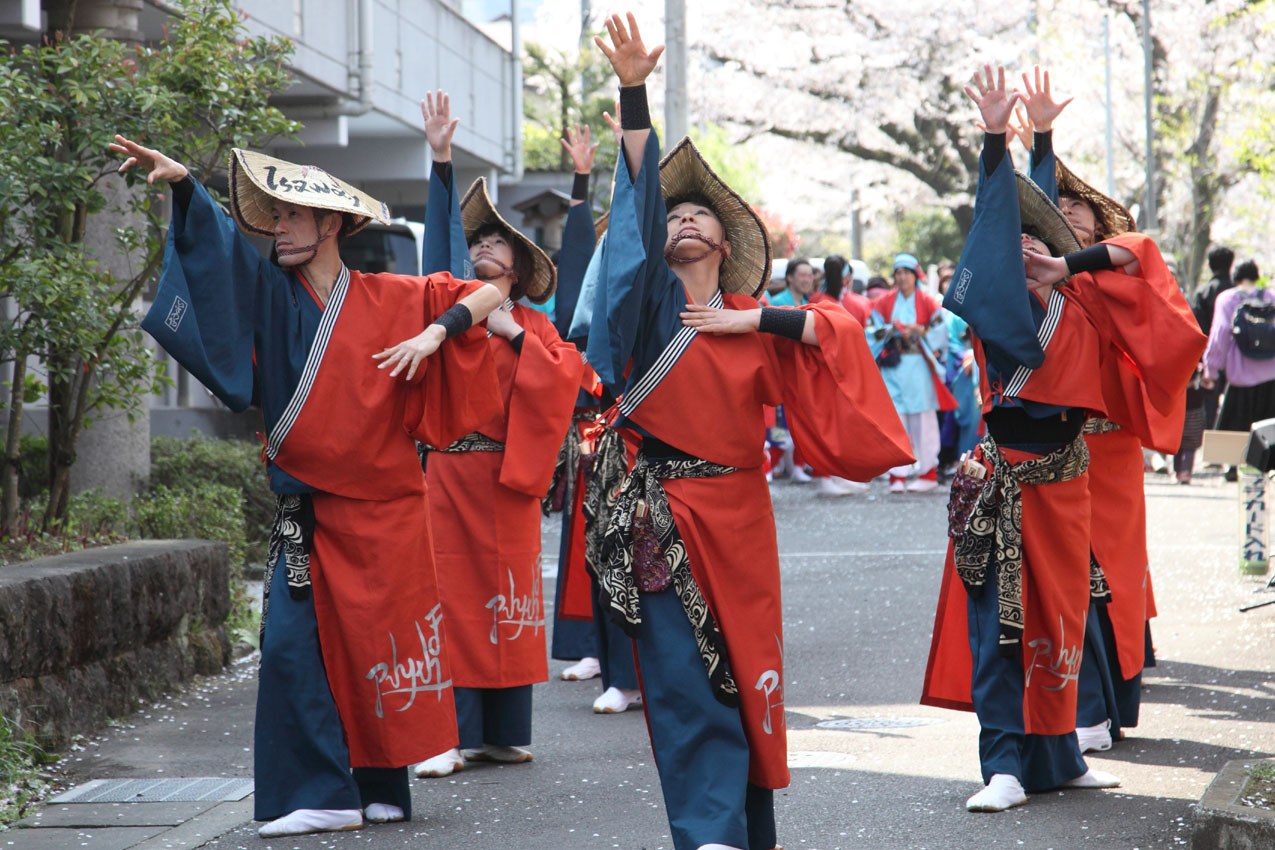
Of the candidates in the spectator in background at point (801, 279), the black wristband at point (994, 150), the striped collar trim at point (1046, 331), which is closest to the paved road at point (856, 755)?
the striped collar trim at point (1046, 331)

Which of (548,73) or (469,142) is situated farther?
(548,73)

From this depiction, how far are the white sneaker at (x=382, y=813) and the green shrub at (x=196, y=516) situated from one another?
10.3ft

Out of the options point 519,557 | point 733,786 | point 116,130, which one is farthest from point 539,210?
point 733,786

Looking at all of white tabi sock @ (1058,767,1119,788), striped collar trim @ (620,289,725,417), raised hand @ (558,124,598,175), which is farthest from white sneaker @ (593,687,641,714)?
striped collar trim @ (620,289,725,417)

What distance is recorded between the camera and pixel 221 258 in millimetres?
4535

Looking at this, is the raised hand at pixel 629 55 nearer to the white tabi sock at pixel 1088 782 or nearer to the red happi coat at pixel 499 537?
the red happi coat at pixel 499 537

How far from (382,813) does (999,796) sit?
1.97m

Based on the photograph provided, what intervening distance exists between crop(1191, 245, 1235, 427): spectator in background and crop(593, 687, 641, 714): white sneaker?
727 centimetres

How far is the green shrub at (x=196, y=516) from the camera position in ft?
25.8

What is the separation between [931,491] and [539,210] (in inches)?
247

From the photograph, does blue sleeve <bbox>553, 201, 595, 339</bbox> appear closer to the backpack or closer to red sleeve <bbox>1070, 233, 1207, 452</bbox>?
red sleeve <bbox>1070, 233, 1207, 452</bbox>

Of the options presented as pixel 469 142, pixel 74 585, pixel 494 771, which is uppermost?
pixel 469 142

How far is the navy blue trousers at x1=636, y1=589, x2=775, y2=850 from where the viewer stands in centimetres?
400

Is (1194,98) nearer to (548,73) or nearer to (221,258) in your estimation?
(548,73)
